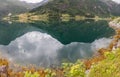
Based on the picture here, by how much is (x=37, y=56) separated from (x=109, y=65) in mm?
36629

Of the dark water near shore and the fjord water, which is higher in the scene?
the fjord water

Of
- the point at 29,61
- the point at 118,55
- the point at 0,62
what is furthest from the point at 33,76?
the point at 29,61

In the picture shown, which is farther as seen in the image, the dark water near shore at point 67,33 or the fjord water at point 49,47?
the dark water near shore at point 67,33

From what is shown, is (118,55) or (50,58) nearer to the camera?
(118,55)

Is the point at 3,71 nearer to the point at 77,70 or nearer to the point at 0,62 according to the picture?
the point at 0,62

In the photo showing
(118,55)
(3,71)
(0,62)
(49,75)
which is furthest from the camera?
(0,62)

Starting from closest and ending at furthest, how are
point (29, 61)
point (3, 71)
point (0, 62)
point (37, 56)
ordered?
point (3, 71)
point (0, 62)
point (29, 61)
point (37, 56)

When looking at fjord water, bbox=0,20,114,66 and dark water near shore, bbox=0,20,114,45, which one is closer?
fjord water, bbox=0,20,114,66

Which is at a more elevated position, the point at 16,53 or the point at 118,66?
the point at 118,66

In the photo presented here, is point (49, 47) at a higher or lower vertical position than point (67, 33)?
higher

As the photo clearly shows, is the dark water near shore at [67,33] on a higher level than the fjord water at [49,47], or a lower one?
lower

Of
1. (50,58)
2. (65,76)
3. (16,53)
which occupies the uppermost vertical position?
(65,76)

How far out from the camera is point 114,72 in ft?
41.0

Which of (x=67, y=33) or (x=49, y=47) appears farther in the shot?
(x=67, y=33)
